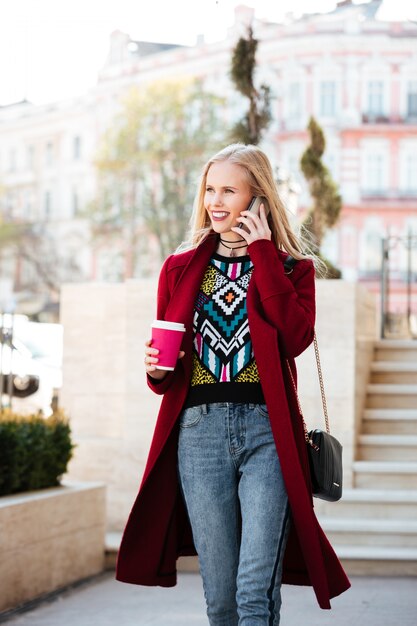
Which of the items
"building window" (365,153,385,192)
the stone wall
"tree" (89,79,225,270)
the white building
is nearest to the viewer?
the stone wall

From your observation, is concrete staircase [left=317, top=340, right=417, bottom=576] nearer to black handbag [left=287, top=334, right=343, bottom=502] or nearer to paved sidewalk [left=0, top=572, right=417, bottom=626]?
paved sidewalk [left=0, top=572, right=417, bottom=626]

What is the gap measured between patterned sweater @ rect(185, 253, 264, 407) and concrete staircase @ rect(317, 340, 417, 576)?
426 cm

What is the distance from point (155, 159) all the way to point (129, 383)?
1454 inches

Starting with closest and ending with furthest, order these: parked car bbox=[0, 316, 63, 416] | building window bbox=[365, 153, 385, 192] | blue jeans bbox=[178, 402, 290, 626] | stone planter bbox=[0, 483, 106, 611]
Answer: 1. blue jeans bbox=[178, 402, 290, 626]
2. stone planter bbox=[0, 483, 106, 611]
3. parked car bbox=[0, 316, 63, 416]
4. building window bbox=[365, 153, 385, 192]

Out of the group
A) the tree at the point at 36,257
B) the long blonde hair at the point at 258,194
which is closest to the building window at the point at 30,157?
the tree at the point at 36,257

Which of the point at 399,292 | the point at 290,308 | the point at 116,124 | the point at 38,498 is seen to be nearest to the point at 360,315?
the point at 38,498

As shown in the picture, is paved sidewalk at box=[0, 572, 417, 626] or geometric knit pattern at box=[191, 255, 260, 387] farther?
paved sidewalk at box=[0, 572, 417, 626]

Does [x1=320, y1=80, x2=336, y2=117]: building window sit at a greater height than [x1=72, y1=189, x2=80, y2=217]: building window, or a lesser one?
greater

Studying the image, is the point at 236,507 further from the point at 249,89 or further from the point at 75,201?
the point at 75,201

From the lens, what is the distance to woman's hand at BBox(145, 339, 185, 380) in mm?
3668

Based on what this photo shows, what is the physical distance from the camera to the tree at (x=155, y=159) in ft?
147

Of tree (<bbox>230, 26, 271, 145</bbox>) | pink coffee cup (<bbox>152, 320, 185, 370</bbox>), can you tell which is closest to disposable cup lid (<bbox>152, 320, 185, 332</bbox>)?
pink coffee cup (<bbox>152, 320, 185, 370</bbox>)

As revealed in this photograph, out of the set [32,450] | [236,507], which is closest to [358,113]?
[32,450]

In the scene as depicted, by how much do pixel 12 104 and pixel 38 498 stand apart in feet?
213
